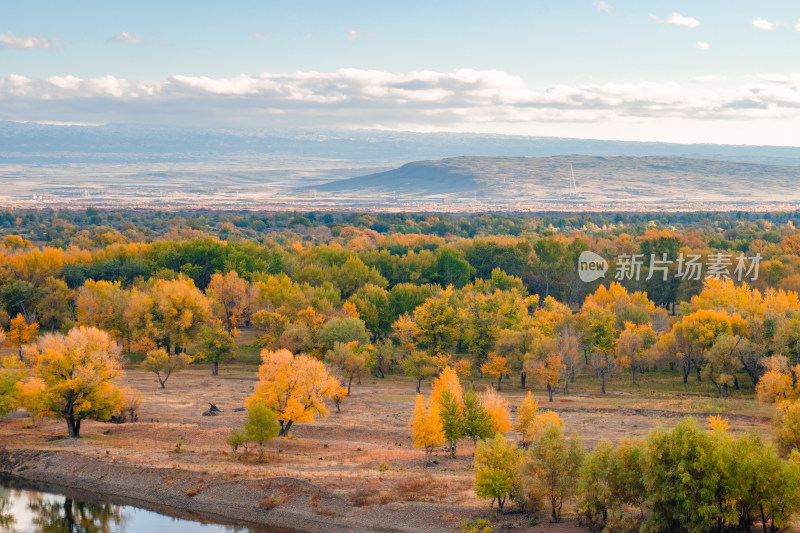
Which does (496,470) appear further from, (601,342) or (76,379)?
(601,342)

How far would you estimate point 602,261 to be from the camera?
127188 millimetres

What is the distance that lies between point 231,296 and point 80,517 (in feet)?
189

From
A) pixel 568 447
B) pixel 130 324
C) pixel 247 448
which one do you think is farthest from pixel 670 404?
pixel 130 324

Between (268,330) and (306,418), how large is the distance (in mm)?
34087

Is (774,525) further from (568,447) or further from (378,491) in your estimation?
(378,491)

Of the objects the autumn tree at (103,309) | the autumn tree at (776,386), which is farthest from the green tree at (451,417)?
the autumn tree at (103,309)

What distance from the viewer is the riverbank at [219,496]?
47.0m

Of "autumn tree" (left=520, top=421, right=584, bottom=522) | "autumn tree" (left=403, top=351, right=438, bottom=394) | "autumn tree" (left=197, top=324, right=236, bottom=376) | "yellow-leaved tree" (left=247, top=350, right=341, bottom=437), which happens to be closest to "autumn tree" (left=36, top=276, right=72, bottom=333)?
"autumn tree" (left=197, top=324, right=236, bottom=376)

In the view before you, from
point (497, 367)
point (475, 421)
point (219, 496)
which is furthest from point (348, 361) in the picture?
point (219, 496)

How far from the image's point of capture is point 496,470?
4400 centimetres

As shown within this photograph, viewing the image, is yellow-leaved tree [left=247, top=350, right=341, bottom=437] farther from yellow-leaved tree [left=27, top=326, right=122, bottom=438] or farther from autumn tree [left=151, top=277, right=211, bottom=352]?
autumn tree [left=151, top=277, right=211, bottom=352]

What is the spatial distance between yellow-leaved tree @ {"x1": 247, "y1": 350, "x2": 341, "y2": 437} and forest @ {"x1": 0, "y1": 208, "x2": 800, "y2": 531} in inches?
6.6

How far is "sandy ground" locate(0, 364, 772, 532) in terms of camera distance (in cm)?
4800

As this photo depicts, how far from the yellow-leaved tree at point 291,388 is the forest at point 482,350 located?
17cm
